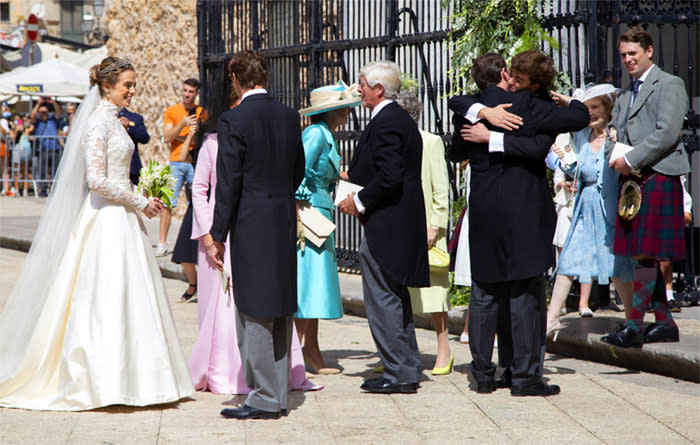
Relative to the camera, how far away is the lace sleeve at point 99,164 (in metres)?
5.60

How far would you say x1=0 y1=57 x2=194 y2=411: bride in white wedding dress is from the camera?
5.45 m

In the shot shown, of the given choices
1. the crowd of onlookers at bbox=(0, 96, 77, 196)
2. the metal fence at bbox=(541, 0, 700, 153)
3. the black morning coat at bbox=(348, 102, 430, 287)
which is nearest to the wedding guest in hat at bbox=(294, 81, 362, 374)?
the black morning coat at bbox=(348, 102, 430, 287)

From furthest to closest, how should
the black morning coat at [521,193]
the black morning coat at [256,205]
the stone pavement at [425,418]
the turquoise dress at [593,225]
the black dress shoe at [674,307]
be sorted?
1. the black dress shoe at [674,307]
2. the turquoise dress at [593,225]
3. the black morning coat at [521,193]
4. the black morning coat at [256,205]
5. the stone pavement at [425,418]

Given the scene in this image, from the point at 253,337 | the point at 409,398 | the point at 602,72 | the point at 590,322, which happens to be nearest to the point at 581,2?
the point at 602,72

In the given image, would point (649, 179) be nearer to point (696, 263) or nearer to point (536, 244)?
point (536, 244)

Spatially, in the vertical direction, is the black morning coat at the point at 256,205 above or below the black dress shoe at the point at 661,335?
above

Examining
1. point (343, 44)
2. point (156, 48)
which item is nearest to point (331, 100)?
point (343, 44)

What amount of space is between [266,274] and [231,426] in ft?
2.56

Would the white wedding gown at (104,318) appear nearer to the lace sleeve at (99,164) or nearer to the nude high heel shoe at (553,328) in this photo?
the lace sleeve at (99,164)

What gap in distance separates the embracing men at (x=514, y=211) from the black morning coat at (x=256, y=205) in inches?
49.1

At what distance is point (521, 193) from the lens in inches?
227

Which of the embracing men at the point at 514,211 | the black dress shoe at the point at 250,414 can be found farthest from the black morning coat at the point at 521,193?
the black dress shoe at the point at 250,414

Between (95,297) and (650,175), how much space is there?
139 inches

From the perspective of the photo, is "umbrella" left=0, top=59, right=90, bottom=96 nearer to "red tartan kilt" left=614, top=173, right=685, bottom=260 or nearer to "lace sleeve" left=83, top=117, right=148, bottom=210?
"lace sleeve" left=83, top=117, right=148, bottom=210
